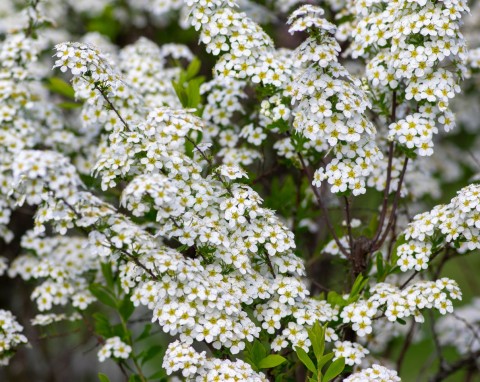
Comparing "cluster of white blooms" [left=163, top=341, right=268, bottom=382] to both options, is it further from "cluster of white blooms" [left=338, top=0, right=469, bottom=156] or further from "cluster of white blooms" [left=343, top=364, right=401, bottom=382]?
"cluster of white blooms" [left=338, top=0, right=469, bottom=156]

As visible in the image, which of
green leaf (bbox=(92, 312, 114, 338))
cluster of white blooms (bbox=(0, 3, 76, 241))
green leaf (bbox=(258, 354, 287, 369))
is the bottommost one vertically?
green leaf (bbox=(92, 312, 114, 338))

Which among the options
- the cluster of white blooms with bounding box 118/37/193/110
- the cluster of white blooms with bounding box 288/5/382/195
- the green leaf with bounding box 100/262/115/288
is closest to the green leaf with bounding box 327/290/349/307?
the cluster of white blooms with bounding box 288/5/382/195

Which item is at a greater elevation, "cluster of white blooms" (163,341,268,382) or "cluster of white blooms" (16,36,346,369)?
"cluster of white blooms" (16,36,346,369)

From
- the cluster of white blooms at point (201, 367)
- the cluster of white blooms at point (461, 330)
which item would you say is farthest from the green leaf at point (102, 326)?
the cluster of white blooms at point (461, 330)

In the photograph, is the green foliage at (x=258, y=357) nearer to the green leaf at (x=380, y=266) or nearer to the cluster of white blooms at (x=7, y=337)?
the green leaf at (x=380, y=266)

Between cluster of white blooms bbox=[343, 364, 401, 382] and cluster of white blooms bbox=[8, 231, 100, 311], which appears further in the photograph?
cluster of white blooms bbox=[8, 231, 100, 311]

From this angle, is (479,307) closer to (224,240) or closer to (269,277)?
(269,277)

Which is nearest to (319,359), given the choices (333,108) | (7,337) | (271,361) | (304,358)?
(304,358)
